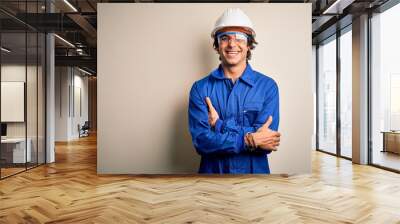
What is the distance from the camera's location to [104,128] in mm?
6617

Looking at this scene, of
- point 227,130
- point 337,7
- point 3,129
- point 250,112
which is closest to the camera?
point 227,130

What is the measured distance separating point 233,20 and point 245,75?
850mm

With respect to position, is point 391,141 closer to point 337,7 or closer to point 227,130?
point 337,7

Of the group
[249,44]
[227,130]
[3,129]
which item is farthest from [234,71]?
[3,129]

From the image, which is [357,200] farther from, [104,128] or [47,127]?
[47,127]

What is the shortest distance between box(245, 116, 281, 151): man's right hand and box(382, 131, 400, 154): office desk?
9.47 ft

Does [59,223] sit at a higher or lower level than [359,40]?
lower

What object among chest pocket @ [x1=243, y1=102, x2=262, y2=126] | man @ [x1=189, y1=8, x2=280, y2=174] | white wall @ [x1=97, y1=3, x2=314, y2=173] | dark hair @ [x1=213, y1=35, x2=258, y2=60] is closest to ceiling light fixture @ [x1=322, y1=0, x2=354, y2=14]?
white wall @ [x1=97, y1=3, x2=314, y2=173]

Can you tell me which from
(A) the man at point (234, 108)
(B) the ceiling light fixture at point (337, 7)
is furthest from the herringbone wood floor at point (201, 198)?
(B) the ceiling light fixture at point (337, 7)

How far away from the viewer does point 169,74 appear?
A: 6602 millimetres

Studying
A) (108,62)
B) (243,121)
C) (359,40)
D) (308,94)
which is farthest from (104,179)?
(359,40)

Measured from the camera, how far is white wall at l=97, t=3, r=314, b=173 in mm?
6598

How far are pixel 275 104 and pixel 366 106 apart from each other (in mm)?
3255

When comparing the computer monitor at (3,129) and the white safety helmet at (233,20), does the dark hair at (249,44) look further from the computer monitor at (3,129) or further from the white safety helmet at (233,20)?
the computer monitor at (3,129)
